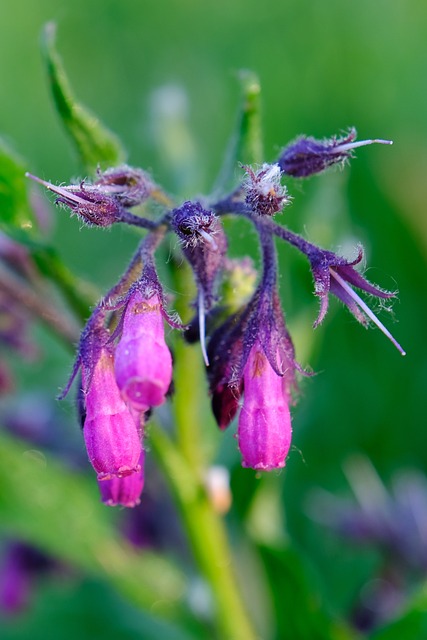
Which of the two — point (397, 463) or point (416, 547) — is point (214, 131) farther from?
point (416, 547)

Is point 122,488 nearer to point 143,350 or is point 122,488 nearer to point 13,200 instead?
point 143,350

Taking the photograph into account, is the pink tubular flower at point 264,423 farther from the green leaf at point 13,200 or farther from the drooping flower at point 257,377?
the green leaf at point 13,200

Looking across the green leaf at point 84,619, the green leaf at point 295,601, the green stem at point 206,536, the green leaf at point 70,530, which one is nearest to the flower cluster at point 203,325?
the green stem at point 206,536

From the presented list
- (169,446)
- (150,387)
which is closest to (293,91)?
(169,446)

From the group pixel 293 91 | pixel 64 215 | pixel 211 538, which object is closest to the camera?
pixel 211 538

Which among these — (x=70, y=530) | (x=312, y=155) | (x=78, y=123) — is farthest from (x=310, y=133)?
(x=312, y=155)
